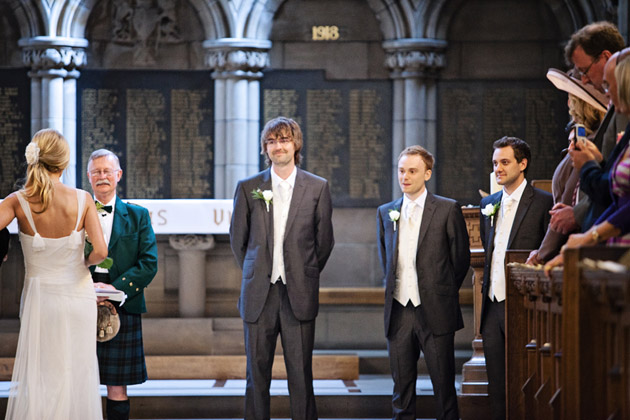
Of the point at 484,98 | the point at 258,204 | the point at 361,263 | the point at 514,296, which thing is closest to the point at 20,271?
the point at 361,263

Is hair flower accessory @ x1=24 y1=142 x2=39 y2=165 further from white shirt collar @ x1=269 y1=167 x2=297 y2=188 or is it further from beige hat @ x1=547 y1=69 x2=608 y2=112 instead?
beige hat @ x1=547 y1=69 x2=608 y2=112

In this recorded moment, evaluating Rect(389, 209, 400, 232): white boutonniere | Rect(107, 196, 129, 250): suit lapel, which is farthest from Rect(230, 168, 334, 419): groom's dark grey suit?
Rect(107, 196, 129, 250): suit lapel

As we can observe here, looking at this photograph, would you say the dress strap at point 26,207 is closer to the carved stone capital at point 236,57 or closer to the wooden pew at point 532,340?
the wooden pew at point 532,340

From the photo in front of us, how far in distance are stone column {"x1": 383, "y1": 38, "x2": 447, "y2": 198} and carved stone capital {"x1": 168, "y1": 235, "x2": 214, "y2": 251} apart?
1.90m

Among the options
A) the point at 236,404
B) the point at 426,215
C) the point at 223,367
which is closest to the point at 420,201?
the point at 426,215

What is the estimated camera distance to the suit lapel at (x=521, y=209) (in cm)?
438

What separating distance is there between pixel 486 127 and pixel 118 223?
4.47m

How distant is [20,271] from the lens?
7.30 m

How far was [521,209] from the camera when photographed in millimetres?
4410

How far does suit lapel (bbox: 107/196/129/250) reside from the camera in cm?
439

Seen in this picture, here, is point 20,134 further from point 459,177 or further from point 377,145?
point 459,177

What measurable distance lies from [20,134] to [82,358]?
177 inches

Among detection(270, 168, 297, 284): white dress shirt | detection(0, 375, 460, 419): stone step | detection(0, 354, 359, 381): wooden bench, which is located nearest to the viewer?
detection(270, 168, 297, 284): white dress shirt

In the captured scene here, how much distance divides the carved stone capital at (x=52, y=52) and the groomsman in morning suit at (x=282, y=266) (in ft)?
12.1
